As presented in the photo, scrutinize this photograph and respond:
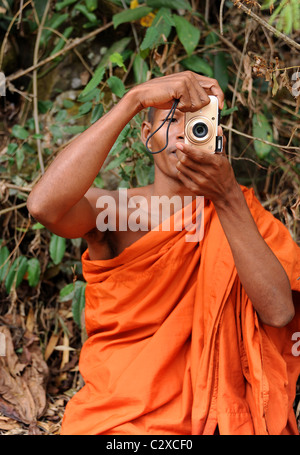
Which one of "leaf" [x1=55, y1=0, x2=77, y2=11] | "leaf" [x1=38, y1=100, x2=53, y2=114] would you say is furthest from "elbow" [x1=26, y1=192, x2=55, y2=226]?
"leaf" [x1=55, y1=0, x2=77, y2=11]

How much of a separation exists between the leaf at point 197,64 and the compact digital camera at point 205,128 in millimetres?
1469

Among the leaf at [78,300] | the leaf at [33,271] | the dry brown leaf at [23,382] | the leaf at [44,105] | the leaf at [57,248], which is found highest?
the leaf at [44,105]

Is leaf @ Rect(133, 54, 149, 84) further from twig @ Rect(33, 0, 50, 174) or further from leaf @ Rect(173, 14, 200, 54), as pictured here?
twig @ Rect(33, 0, 50, 174)

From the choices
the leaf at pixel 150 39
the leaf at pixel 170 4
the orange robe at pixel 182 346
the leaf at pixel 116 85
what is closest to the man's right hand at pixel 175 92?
the orange robe at pixel 182 346

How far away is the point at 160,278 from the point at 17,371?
129 cm

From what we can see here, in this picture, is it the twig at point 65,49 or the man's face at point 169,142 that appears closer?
the man's face at point 169,142

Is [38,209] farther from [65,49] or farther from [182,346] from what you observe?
[65,49]

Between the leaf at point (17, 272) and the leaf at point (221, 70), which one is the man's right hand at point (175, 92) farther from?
the leaf at point (17, 272)

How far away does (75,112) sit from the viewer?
12.7ft

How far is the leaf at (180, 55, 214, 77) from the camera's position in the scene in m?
3.38

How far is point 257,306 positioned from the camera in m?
2.15

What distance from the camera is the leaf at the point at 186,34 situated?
129 inches
